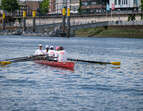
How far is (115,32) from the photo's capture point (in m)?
136

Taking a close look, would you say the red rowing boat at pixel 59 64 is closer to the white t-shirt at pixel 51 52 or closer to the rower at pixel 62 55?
the rower at pixel 62 55

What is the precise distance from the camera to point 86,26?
146250 millimetres

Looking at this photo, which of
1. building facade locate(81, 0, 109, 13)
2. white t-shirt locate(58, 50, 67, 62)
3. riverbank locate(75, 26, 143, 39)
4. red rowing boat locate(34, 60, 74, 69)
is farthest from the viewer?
building facade locate(81, 0, 109, 13)

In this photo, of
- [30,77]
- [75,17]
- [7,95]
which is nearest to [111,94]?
[7,95]

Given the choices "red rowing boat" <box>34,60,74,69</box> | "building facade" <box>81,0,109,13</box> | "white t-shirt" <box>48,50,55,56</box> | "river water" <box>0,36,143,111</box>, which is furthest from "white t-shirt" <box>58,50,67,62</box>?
"building facade" <box>81,0,109,13</box>

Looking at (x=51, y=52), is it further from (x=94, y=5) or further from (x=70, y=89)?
(x=94, y=5)

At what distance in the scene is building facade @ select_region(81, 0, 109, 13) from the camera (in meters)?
181

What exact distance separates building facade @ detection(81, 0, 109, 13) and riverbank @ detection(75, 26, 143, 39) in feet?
93.0

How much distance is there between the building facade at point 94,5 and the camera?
181m

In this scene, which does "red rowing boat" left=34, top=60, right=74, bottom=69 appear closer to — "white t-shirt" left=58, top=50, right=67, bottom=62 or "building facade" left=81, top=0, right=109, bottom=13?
"white t-shirt" left=58, top=50, right=67, bottom=62

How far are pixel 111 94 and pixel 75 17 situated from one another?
149 meters

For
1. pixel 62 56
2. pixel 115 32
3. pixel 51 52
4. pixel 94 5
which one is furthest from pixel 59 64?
pixel 94 5

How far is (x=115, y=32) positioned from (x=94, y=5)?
49744mm

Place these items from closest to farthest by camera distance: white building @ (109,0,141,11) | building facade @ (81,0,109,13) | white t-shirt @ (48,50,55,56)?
1. white t-shirt @ (48,50,55,56)
2. white building @ (109,0,141,11)
3. building facade @ (81,0,109,13)
